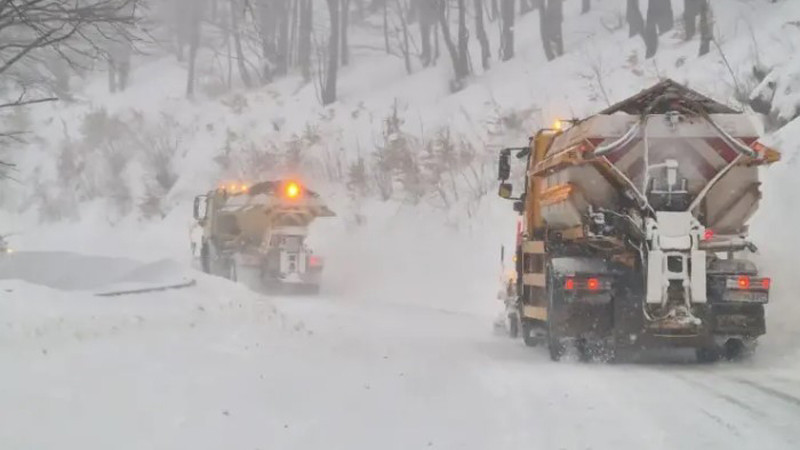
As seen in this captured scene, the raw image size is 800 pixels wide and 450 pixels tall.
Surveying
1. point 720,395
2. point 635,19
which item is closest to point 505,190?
point 720,395

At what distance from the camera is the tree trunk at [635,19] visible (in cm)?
3388

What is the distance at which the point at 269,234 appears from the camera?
2553 cm

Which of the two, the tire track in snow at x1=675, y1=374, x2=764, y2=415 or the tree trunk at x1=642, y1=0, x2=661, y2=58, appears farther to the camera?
the tree trunk at x1=642, y1=0, x2=661, y2=58

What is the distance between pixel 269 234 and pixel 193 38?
29437 millimetres

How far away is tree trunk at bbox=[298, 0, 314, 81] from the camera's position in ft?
161

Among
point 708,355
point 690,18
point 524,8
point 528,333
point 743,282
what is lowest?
point 708,355

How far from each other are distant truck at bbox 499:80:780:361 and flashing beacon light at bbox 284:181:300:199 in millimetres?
14792

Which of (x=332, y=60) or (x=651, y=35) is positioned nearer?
(x=651, y=35)

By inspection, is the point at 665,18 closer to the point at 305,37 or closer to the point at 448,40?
the point at 448,40

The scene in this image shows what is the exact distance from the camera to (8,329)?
9844 mm

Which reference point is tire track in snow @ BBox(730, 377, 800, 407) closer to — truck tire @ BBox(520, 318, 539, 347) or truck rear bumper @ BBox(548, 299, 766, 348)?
truck rear bumper @ BBox(548, 299, 766, 348)

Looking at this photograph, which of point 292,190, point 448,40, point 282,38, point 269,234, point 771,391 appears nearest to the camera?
point 771,391

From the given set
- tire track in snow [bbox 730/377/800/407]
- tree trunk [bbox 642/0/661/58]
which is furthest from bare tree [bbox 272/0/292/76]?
tire track in snow [bbox 730/377/800/407]

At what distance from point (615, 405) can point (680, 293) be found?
290cm
